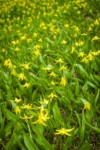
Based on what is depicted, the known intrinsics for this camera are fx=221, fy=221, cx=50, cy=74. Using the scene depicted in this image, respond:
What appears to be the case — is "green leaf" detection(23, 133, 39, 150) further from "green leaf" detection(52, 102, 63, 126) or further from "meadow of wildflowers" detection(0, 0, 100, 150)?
"green leaf" detection(52, 102, 63, 126)

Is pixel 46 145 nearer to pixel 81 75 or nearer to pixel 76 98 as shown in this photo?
pixel 76 98

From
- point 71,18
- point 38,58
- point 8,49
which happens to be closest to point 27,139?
point 38,58

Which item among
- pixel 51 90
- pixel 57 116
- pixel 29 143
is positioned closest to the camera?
pixel 29 143

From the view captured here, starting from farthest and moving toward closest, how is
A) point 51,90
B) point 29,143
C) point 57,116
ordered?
1. point 51,90
2. point 57,116
3. point 29,143

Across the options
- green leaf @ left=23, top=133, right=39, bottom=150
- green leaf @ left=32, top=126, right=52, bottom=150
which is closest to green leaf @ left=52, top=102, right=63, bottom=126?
green leaf @ left=32, top=126, right=52, bottom=150

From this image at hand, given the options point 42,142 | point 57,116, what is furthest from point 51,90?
point 42,142

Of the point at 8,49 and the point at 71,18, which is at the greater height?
the point at 71,18

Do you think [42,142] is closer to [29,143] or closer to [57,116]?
[29,143]

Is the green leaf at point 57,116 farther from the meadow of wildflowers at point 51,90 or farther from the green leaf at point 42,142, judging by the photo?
the green leaf at point 42,142
